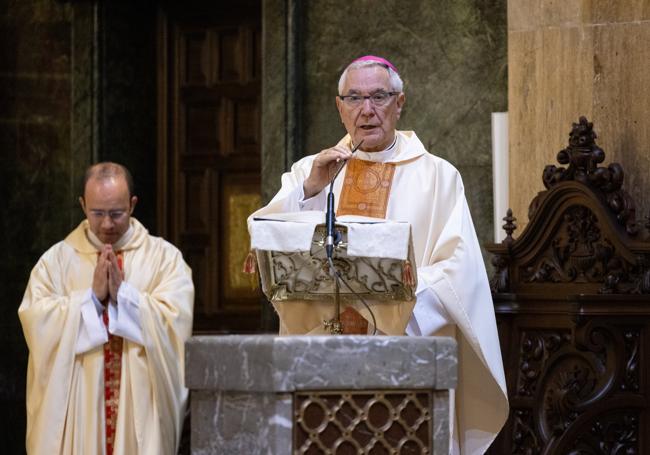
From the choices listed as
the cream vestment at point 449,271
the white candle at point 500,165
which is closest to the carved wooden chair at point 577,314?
the white candle at point 500,165

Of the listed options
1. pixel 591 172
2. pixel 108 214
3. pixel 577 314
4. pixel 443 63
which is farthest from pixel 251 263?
pixel 443 63

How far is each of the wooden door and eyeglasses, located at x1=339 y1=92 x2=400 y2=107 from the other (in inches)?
185

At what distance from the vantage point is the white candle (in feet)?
23.4

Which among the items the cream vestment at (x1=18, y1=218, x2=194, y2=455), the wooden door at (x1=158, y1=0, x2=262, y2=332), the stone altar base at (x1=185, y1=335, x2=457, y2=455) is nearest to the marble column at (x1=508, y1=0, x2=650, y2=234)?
the cream vestment at (x1=18, y1=218, x2=194, y2=455)

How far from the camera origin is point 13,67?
9.70 meters

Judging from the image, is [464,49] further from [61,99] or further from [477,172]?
[61,99]

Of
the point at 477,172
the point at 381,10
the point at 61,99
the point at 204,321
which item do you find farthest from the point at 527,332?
the point at 61,99

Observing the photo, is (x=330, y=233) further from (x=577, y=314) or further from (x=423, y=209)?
(x=577, y=314)

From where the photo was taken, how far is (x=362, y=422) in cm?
357

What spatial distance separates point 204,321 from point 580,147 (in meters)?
4.10

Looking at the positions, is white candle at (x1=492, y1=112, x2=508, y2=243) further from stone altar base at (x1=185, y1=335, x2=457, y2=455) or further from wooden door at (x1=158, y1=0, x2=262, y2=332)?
stone altar base at (x1=185, y1=335, x2=457, y2=455)

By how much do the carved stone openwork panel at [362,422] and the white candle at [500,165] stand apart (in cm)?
361

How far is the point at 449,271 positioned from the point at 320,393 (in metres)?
1.33

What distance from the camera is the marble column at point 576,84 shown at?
651 centimetres
